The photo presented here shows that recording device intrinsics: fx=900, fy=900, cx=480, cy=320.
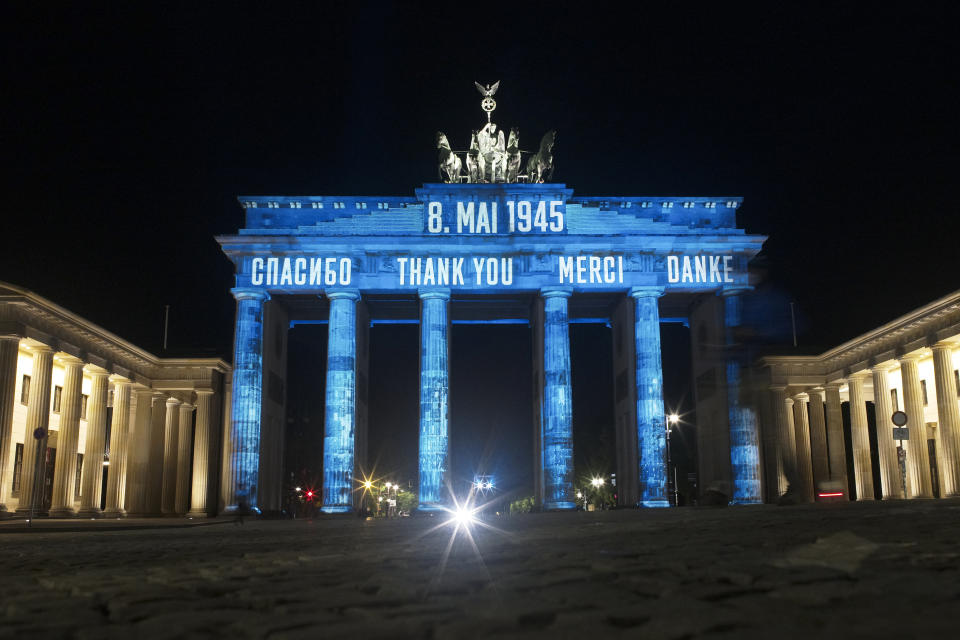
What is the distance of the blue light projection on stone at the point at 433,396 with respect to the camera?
4534 centimetres

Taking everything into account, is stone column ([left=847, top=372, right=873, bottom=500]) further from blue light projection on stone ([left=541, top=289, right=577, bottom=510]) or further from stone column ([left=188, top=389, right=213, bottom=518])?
stone column ([left=188, top=389, right=213, bottom=518])

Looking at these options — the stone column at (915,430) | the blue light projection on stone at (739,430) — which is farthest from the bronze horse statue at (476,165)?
the stone column at (915,430)

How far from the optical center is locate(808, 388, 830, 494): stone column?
52062mm

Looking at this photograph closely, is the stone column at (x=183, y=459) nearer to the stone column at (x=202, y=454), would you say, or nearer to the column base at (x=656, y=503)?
the stone column at (x=202, y=454)

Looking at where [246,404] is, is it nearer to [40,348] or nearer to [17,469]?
[40,348]

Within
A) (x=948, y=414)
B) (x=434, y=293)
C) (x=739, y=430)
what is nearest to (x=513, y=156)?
(x=434, y=293)

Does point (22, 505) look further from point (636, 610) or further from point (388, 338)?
point (636, 610)

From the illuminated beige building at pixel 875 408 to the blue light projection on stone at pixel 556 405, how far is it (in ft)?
35.2

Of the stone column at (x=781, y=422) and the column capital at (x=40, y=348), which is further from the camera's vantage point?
the stone column at (x=781, y=422)

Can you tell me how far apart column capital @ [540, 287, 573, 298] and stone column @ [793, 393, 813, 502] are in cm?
1634

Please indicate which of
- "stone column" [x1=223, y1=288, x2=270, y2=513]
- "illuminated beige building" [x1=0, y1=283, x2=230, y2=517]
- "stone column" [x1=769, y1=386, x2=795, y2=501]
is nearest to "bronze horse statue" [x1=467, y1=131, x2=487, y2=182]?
"stone column" [x1=223, y1=288, x2=270, y2=513]

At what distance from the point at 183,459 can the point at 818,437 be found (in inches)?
1470

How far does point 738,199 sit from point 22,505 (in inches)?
1593

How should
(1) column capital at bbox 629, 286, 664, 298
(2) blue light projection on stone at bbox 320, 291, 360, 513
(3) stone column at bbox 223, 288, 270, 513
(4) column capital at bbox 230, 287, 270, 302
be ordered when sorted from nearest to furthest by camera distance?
(3) stone column at bbox 223, 288, 270, 513
(2) blue light projection on stone at bbox 320, 291, 360, 513
(4) column capital at bbox 230, 287, 270, 302
(1) column capital at bbox 629, 286, 664, 298
